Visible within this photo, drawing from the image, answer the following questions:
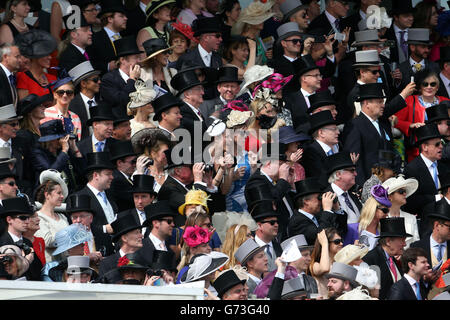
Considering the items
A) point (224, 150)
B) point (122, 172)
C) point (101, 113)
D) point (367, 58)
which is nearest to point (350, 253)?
point (224, 150)

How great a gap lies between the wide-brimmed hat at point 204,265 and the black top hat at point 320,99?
168 inches

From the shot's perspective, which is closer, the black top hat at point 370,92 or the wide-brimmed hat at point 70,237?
the wide-brimmed hat at point 70,237

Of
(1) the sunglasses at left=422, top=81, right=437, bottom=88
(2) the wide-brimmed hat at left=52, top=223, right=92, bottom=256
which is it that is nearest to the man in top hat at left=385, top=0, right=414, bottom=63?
(1) the sunglasses at left=422, top=81, right=437, bottom=88

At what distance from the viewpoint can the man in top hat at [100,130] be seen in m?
15.9

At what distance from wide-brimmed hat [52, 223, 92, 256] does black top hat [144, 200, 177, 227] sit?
838 millimetres

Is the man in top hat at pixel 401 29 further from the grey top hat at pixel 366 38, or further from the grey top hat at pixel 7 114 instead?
the grey top hat at pixel 7 114

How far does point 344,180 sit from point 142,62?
3.04 metres

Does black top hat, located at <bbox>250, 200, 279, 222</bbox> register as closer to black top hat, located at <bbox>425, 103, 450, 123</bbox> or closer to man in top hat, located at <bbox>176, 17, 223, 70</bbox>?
man in top hat, located at <bbox>176, 17, 223, 70</bbox>

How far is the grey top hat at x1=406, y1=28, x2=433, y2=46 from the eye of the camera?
19531 millimetres

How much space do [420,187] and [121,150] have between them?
396 cm

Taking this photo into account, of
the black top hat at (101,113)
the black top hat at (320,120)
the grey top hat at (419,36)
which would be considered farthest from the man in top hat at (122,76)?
the grey top hat at (419,36)

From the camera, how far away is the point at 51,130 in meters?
15.2

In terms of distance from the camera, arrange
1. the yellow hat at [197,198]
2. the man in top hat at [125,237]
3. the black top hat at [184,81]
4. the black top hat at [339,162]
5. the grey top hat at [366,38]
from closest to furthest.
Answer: the man in top hat at [125,237]
the yellow hat at [197,198]
the black top hat at [339,162]
the black top hat at [184,81]
the grey top hat at [366,38]

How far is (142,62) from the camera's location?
56.2 ft
